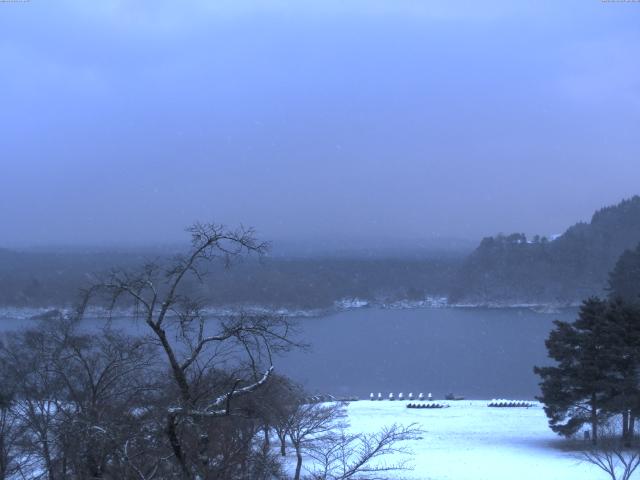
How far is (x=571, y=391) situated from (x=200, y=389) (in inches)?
516

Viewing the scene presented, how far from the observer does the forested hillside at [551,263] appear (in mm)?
77125

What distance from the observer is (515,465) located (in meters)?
13.4

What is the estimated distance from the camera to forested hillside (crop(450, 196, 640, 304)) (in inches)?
3036

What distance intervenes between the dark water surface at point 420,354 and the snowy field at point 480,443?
382cm

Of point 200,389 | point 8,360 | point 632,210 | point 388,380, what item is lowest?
point 388,380

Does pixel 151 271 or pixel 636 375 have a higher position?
pixel 151 271

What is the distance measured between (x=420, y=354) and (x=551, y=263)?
45.3 meters

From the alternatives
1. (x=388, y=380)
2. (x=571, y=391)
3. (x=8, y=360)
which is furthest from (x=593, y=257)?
(x=8, y=360)

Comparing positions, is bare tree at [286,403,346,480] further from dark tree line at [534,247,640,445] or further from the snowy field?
dark tree line at [534,247,640,445]

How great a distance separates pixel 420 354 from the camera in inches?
1674

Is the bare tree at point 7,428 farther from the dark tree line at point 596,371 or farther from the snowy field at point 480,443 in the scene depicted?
the dark tree line at point 596,371

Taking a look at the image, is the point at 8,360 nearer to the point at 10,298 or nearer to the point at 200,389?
the point at 200,389

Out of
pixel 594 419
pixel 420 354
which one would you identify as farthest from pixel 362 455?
pixel 420 354

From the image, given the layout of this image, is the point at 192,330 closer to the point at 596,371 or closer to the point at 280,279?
the point at 596,371
